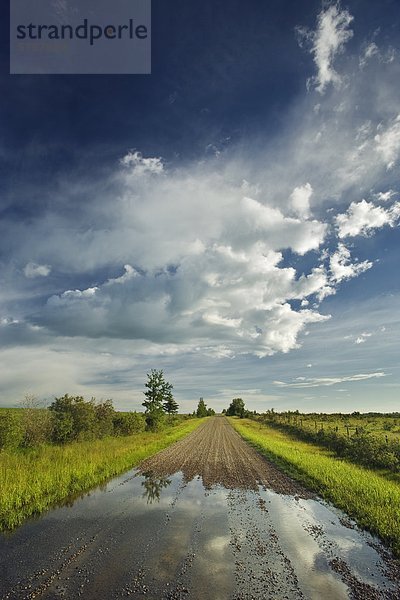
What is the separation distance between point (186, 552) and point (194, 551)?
0.67 ft

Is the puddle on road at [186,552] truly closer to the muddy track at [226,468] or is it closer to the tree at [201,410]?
the muddy track at [226,468]

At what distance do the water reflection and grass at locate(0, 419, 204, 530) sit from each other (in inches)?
83.8

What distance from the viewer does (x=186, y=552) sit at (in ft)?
28.6

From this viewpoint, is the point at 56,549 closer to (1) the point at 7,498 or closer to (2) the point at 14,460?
(1) the point at 7,498

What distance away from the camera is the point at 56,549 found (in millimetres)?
8797

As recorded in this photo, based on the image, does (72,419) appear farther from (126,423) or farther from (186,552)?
(186,552)

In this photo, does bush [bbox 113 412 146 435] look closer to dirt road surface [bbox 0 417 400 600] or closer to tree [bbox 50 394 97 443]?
tree [bbox 50 394 97 443]

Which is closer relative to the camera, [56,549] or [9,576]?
[9,576]

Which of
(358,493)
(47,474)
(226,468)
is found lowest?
(226,468)

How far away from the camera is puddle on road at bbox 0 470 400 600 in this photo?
6995mm

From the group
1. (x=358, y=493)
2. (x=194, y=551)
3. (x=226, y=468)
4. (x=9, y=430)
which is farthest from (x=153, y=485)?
(x=9, y=430)

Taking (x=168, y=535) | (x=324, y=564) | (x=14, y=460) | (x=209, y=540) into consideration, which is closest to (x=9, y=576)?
(x=168, y=535)

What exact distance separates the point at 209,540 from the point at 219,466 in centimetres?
1313

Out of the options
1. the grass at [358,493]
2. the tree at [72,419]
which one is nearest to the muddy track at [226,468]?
the grass at [358,493]
